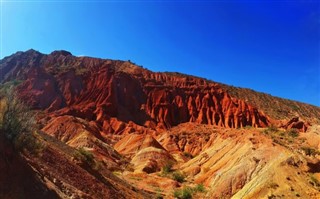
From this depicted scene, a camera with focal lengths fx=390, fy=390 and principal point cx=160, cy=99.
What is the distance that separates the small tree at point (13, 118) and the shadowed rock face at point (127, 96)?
3273 inches

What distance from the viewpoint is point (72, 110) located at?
101m

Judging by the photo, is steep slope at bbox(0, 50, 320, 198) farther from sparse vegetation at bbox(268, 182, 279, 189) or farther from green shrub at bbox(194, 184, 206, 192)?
green shrub at bbox(194, 184, 206, 192)

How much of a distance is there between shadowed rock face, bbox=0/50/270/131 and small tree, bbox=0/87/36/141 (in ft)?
273

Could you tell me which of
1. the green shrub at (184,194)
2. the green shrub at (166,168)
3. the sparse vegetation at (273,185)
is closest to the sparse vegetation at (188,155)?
the green shrub at (166,168)

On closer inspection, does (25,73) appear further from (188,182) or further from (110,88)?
(188,182)

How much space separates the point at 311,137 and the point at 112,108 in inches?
2763

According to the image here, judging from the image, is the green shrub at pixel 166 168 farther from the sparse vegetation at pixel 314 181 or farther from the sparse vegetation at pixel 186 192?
the sparse vegetation at pixel 314 181

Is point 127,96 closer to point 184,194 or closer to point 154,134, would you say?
point 154,134

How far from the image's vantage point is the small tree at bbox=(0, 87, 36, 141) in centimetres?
1641

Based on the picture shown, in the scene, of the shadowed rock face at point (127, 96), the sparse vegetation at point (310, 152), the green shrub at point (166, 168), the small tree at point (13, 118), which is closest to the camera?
the small tree at point (13, 118)

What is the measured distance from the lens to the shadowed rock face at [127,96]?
108 m

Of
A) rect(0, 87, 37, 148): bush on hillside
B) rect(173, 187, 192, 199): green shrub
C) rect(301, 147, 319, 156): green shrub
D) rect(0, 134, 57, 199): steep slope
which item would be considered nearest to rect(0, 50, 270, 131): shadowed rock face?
rect(173, 187, 192, 199): green shrub

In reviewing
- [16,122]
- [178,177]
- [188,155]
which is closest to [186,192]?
[178,177]

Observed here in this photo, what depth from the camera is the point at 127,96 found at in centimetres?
11544
